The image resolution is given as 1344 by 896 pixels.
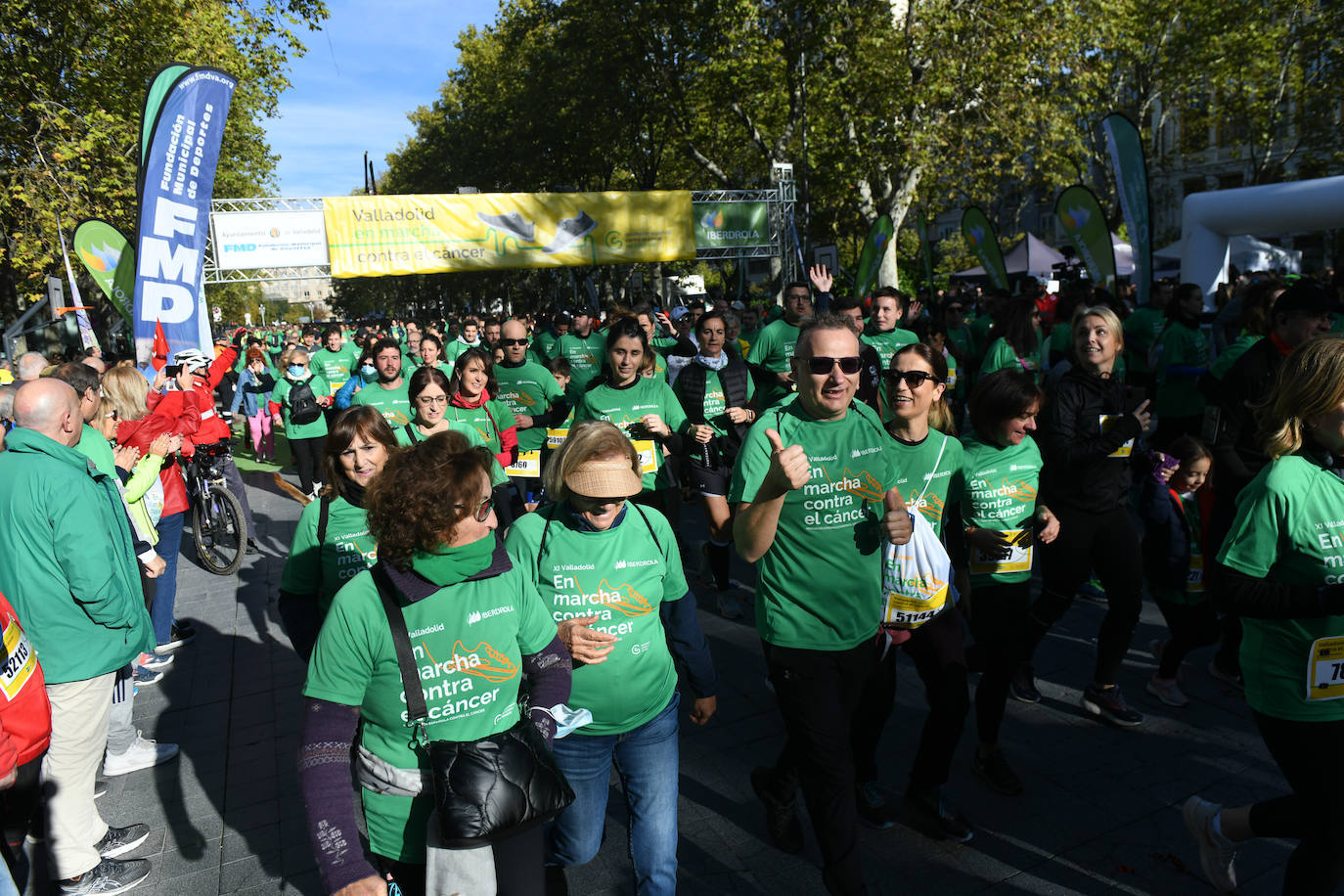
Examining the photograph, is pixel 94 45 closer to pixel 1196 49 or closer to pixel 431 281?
pixel 1196 49

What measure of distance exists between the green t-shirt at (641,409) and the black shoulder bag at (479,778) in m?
3.37

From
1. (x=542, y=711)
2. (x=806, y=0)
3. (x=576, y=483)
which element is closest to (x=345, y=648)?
(x=542, y=711)

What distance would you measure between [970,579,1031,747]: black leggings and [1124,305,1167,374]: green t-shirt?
6412mm

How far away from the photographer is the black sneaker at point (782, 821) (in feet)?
11.0

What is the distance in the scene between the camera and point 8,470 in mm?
3090

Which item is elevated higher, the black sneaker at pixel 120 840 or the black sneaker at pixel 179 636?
the black sneaker at pixel 179 636

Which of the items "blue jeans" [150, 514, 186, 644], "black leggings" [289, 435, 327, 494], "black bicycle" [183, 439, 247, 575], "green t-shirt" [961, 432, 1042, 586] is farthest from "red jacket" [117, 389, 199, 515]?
"green t-shirt" [961, 432, 1042, 586]

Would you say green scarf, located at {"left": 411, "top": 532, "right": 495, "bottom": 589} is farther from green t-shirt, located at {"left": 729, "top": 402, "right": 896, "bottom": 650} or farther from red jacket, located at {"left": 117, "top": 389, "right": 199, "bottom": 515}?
red jacket, located at {"left": 117, "top": 389, "right": 199, "bottom": 515}

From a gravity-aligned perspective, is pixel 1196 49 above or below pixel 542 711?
above

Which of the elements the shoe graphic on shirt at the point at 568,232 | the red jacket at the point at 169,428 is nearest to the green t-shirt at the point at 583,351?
the red jacket at the point at 169,428

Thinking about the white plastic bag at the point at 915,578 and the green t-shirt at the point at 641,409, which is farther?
the green t-shirt at the point at 641,409

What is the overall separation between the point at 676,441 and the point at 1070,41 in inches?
753

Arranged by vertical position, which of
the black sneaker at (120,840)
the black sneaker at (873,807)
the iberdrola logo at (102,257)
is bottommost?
the black sneaker at (120,840)

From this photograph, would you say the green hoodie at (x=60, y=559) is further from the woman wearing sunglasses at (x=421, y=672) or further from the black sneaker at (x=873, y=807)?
the black sneaker at (x=873, y=807)
